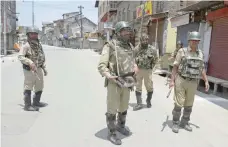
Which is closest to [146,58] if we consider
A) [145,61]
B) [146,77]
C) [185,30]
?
[145,61]

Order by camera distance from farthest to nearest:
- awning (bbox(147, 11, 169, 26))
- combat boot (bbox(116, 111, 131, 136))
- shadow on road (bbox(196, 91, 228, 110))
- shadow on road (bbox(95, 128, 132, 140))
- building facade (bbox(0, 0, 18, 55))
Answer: building facade (bbox(0, 0, 18, 55)), awning (bbox(147, 11, 169, 26)), shadow on road (bbox(196, 91, 228, 110)), combat boot (bbox(116, 111, 131, 136)), shadow on road (bbox(95, 128, 132, 140))

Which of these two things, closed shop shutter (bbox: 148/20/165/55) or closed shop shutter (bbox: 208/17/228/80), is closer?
closed shop shutter (bbox: 208/17/228/80)

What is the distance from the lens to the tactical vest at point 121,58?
4586 mm

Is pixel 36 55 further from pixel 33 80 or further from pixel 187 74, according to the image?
pixel 187 74

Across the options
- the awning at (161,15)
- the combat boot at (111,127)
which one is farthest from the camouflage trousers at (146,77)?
the awning at (161,15)

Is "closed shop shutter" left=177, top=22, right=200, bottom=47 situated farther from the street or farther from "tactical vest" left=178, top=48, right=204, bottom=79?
"tactical vest" left=178, top=48, right=204, bottom=79

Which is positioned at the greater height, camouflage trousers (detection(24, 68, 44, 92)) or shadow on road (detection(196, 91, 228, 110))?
camouflage trousers (detection(24, 68, 44, 92))

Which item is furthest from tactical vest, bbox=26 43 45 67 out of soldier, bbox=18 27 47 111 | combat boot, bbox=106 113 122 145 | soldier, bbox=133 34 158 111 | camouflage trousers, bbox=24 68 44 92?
combat boot, bbox=106 113 122 145

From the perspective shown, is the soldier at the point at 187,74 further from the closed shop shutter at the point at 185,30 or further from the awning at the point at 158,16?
the awning at the point at 158,16

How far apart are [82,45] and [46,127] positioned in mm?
73250

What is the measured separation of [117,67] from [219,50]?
7537 millimetres

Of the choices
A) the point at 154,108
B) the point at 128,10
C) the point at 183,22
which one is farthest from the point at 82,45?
the point at 154,108

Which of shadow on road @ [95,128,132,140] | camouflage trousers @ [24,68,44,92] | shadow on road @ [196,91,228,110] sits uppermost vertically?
camouflage trousers @ [24,68,44,92]

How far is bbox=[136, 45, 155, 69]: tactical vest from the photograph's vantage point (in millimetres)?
6906
